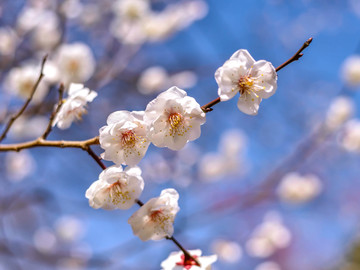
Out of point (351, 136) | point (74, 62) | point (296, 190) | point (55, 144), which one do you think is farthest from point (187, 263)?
point (351, 136)

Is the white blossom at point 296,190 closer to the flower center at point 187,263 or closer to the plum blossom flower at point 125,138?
the flower center at point 187,263

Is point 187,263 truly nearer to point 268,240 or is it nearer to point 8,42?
point 268,240

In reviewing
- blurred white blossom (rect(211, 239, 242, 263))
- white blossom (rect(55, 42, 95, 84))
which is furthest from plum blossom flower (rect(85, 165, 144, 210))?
blurred white blossom (rect(211, 239, 242, 263))

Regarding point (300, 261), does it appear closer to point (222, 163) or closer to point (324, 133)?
point (222, 163)

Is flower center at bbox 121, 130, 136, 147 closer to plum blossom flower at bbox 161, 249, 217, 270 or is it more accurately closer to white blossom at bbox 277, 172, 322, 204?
plum blossom flower at bbox 161, 249, 217, 270

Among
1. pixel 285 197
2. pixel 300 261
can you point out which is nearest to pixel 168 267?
pixel 285 197

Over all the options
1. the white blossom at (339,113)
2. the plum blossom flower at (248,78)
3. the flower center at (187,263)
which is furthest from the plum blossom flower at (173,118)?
the white blossom at (339,113)
